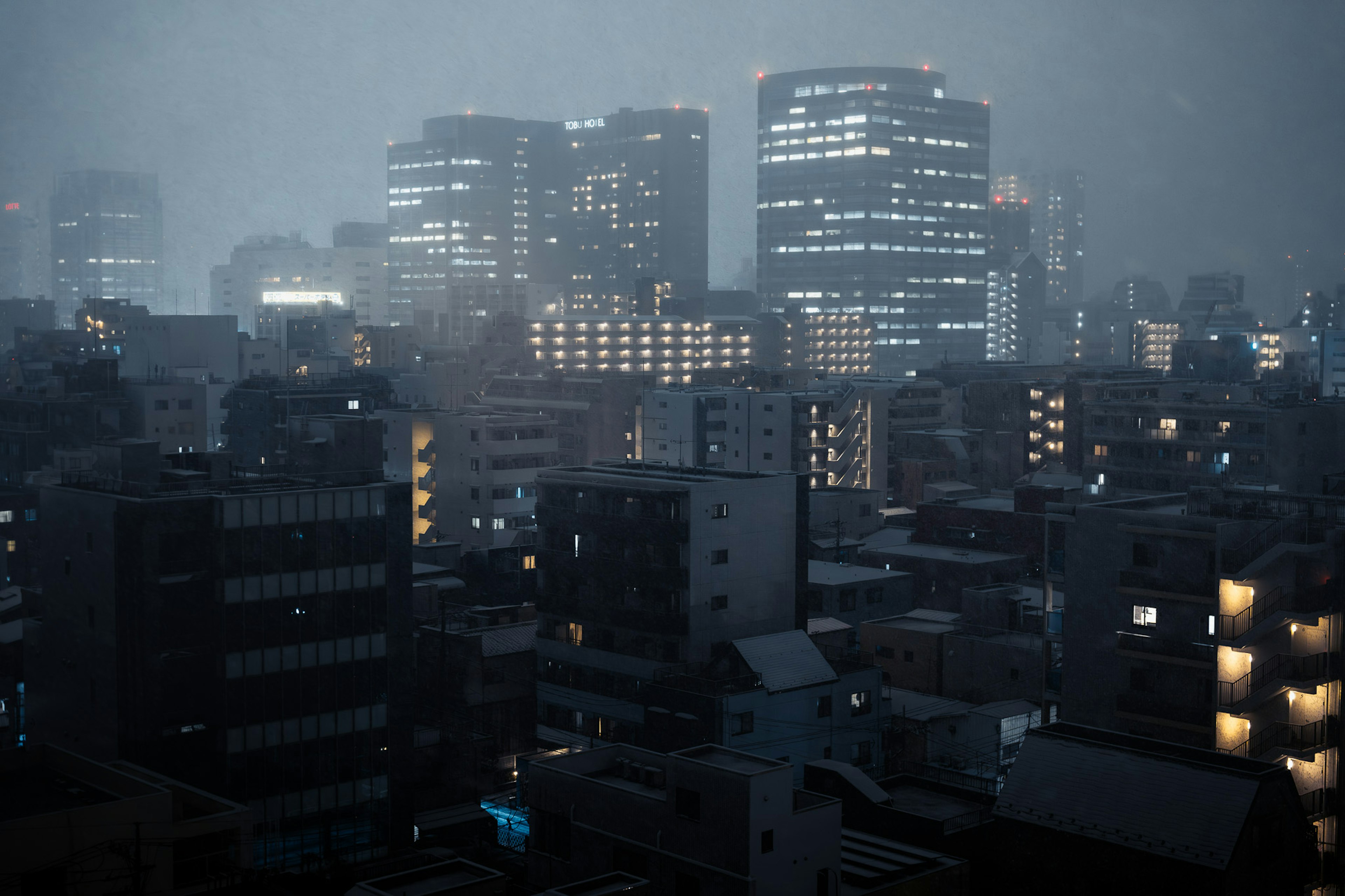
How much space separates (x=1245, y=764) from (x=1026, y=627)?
12089 mm

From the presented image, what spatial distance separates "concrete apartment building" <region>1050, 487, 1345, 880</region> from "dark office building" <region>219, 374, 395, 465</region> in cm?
3067

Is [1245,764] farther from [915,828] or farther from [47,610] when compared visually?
[47,610]

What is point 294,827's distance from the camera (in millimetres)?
18547

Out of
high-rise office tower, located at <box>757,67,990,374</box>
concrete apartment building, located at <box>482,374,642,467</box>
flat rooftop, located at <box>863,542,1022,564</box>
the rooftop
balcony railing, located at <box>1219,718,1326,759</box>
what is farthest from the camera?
high-rise office tower, located at <box>757,67,990,374</box>

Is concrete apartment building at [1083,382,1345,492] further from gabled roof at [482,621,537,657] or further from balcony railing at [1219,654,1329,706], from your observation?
gabled roof at [482,621,537,657]

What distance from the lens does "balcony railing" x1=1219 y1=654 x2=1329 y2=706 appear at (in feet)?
63.6

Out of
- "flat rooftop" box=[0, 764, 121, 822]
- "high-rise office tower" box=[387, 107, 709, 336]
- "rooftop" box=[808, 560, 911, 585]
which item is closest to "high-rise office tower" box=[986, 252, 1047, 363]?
"high-rise office tower" box=[387, 107, 709, 336]

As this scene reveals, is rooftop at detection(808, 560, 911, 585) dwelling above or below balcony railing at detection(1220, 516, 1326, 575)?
below

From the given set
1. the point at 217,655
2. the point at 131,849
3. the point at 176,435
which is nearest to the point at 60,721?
the point at 217,655

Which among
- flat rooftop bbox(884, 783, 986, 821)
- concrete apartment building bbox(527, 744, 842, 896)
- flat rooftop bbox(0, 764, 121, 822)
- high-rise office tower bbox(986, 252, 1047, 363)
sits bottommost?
flat rooftop bbox(884, 783, 986, 821)

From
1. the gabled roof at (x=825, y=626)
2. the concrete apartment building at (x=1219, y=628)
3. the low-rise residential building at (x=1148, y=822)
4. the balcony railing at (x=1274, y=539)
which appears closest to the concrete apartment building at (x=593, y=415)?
the gabled roof at (x=825, y=626)

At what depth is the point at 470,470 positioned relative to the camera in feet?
144

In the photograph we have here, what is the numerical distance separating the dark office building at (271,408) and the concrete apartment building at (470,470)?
371cm

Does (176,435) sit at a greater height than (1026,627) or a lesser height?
greater
